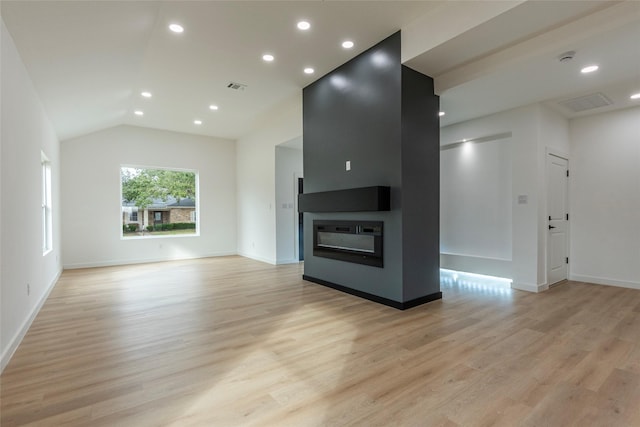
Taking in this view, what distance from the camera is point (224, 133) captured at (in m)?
8.11

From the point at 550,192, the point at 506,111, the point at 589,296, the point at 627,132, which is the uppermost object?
the point at 506,111

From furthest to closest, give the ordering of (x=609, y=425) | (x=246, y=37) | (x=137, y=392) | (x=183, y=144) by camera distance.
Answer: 1. (x=183, y=144)
2. (x=246, y=37)
3. (x=137, y=392)
4. (x=609, y=425)

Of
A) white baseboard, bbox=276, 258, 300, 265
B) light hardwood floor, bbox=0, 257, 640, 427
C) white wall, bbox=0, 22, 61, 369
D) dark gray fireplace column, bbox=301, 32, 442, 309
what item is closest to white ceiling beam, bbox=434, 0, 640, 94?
dark gray fireplace column, bbox=301, 32, 442, 309

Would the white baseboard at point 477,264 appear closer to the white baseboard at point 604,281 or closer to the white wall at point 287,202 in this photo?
the white baseboard at point 604,281

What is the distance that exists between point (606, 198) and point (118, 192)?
934 centimetres

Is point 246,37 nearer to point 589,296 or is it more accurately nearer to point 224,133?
point 224,133

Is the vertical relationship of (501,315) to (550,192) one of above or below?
below

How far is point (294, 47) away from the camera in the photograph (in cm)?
396

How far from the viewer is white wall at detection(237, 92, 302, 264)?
249 inches

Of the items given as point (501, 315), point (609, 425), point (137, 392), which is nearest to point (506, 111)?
point (501, 315)

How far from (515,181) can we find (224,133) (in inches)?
258

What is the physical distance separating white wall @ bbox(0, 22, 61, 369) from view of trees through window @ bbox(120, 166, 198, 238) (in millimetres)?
3264

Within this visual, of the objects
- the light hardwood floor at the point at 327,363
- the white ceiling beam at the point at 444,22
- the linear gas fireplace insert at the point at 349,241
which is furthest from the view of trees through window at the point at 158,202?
the white ceiling beam at the point at 444,22

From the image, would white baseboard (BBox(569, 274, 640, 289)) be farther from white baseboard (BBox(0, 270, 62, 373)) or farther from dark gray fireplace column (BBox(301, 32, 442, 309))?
white baseboard (BBox(0, 270, 62, 373))
